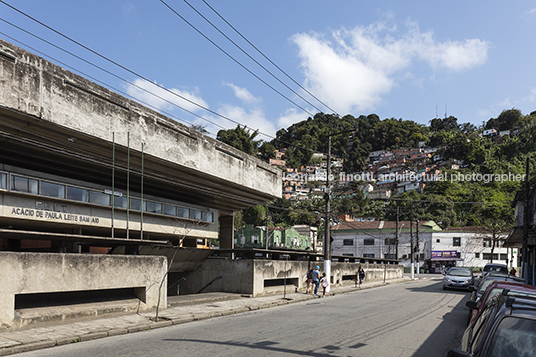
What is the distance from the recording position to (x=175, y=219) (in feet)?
91.0

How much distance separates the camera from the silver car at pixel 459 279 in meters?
28.3

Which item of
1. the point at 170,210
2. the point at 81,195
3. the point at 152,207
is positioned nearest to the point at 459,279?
the point at 170,210

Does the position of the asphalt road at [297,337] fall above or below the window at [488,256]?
above

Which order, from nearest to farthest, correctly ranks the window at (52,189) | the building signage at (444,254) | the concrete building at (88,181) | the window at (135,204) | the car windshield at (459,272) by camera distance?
the concrete building at (88,181)
the window at (52,189)
the window at (135,204)
the car windshield at (459,272)
the building signage at (444,254)

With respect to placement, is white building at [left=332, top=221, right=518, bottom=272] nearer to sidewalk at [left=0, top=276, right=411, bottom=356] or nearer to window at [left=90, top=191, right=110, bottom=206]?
sidewalk at [left=0, top=276, right=411, bottom=356]

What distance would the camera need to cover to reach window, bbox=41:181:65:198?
19.6 meters

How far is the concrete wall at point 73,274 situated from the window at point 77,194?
6.89m

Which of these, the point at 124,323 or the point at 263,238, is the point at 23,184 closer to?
the point at 124,323

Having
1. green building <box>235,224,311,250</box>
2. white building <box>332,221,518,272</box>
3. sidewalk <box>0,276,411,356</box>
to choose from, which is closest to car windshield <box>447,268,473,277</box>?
sidewalk <box>0,276,411,356</box>

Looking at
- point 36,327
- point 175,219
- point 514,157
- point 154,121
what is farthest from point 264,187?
point 514,157

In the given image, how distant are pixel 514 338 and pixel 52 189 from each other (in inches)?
779

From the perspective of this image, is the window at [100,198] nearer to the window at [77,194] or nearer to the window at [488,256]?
the window at [77,194]

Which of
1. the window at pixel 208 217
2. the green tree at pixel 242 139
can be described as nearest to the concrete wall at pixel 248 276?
the window at pixel 208 217

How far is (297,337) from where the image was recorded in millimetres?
11016
